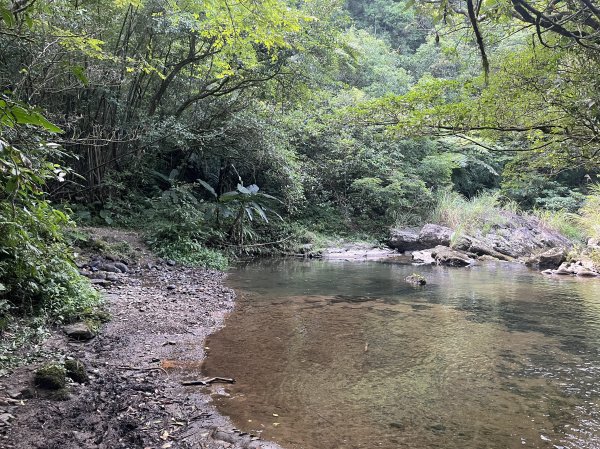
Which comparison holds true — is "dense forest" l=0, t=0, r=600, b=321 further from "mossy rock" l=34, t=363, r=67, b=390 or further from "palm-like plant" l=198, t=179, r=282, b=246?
"mossy rock" l=34, t=363, r=67, b=390

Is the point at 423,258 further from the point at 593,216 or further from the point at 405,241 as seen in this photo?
the point at 593,216

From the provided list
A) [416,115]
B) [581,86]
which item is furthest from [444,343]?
[581,86]

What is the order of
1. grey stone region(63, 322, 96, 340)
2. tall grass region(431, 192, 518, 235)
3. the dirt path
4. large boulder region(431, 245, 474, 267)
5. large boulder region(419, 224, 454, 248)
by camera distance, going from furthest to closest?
tall grass region(431, 192, 518, 235) < large boulder region(419, 224, 454, 248) < large boulder region(431, 245, 474, 267) < grey stone region(63, 322, 96, 340) < the dirt path

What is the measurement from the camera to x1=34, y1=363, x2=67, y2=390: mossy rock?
3383 mm

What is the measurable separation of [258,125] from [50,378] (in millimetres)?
11151

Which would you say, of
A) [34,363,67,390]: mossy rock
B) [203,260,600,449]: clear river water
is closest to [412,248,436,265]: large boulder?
[203,260,600,449]: clear river water

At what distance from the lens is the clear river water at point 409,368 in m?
3.45

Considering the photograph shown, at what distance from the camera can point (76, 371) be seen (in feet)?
12.1

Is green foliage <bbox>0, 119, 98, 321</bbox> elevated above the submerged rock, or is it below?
above

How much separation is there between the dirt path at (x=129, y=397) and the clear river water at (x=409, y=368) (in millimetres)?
266

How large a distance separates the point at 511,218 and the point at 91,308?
65.6ft

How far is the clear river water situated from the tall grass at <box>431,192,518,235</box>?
34.8ft

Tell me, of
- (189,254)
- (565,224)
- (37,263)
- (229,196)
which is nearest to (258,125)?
(229,196)

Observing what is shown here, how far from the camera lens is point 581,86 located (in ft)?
12.9
